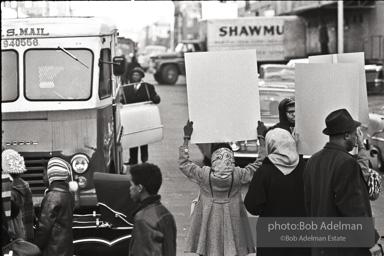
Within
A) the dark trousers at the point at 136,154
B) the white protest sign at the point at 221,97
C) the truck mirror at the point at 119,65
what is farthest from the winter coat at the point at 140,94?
the white protest sign at the point at 221,97

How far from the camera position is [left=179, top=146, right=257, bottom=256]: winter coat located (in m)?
7.73

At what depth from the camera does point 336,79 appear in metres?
7.82

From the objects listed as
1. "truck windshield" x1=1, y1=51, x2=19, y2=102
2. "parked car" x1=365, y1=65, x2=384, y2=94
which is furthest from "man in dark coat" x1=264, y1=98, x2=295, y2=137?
"parked car" x1=365, y1=65, x2=384, y2=94

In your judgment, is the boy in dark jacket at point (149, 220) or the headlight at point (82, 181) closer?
the boy in dark jacket at point (149, 220)

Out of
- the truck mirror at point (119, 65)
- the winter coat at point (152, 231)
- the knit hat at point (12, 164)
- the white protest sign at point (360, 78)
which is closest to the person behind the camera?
the winter coat at point (152, 231)

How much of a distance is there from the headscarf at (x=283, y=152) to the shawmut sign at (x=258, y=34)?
39.2 m

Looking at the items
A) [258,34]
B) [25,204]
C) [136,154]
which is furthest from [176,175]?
[258,34]

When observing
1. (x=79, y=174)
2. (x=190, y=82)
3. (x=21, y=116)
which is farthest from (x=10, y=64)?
(x=190, y=82)

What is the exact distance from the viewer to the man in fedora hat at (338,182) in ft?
21.2

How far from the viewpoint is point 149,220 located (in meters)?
6.04

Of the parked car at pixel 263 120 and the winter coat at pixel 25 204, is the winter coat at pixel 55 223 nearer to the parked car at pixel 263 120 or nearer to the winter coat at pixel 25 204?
the winter coat at pixel 25 204

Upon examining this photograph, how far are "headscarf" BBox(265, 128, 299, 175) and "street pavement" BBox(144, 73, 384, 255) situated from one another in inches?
138

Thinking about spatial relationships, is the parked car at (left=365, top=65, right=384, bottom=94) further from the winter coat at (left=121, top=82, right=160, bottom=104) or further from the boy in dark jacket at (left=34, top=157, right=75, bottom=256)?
the boy in dark jacket at (left=34, top=157, right=75, bottom=256)

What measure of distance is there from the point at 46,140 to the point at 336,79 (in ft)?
16.9
